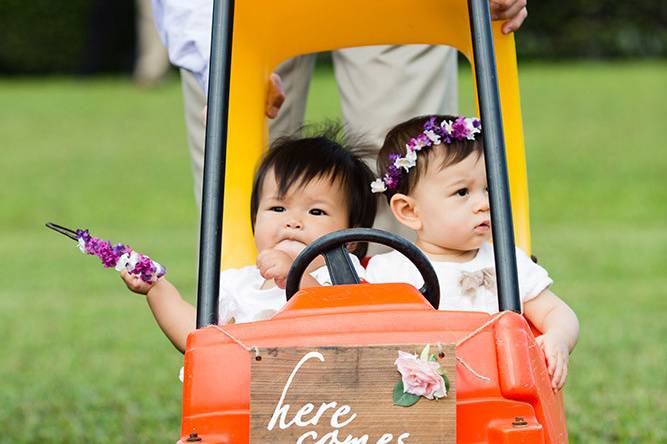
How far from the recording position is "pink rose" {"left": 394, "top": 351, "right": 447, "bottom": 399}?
2381 mm

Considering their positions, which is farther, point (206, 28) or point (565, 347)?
point (206, 28)

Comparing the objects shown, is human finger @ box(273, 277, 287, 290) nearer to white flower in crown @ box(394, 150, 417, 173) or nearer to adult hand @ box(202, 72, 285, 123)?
white flower in crown @ box(394, 150, 417, 173)

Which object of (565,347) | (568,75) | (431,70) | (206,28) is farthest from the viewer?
(568,75)

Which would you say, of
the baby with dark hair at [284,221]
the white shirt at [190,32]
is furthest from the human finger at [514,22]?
the white shirt at [190,32]

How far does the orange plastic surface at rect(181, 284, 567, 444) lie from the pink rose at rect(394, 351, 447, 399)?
0.07 m

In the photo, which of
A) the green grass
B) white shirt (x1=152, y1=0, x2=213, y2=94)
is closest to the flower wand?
white shirt (x1=152, y1=0, x2=213, y2=94)

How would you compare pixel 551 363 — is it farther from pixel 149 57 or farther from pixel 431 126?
pixel 149 57

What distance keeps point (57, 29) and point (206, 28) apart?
65.0 ft

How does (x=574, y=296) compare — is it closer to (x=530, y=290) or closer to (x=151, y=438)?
(x=151, y=438)

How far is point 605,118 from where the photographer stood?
16.0 m

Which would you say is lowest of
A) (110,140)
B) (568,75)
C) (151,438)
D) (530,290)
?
(151,438)

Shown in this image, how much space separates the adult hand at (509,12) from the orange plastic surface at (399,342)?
0.90m

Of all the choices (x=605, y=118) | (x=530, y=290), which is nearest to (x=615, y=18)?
(x=605, y=118)

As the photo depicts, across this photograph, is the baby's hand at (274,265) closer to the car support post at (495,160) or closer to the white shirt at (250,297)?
the white shirt at (250,297)
